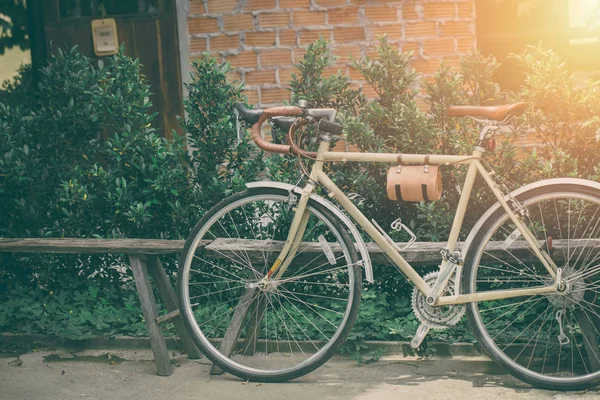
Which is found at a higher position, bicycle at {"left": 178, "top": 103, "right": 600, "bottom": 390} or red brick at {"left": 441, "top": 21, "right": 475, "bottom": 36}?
red brick at {"left": 441, "top": 21, "right": 475, "bottom": 36}

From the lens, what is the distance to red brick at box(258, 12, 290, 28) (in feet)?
21.9

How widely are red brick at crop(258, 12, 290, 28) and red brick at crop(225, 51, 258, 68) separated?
9.6 inches

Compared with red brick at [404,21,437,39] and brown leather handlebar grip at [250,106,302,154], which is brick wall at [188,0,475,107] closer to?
red brick at [404,21,437,39]

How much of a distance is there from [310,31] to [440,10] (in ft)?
3.35

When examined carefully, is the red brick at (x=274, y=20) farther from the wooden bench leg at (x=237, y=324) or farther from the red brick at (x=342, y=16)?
the wooden bench leg at (x=237, y=324)

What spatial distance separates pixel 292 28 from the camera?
666cm

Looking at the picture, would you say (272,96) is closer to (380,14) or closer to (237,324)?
(380,14)

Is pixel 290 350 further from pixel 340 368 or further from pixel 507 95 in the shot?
pixel 507 95


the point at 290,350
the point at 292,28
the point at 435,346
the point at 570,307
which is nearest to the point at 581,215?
the point at 570,307

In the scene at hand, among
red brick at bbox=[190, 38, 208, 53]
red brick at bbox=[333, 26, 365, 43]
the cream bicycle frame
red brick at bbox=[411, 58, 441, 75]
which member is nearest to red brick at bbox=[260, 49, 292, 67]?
red brick at bbox=[333, 26, 365, 43]

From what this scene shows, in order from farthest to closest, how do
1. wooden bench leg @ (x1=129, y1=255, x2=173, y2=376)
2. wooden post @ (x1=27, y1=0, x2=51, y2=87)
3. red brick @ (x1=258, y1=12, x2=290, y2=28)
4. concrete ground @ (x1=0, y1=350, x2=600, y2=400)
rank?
wooden post @ (x1=27, y1=0, x2=51, y2=87)
red brick @ (x1=258, y1=12, x2=290, y2=28)
wooden bench leg @ (x1=129, y1=255, x2=173, y2=376)
concrete ground @ (x1=0, y1=350, x2=600, y2=400)

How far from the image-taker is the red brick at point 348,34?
21.7 ft

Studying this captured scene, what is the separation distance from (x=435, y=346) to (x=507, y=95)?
5.08ft

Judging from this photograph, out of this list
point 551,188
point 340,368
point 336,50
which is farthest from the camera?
point 336,50
